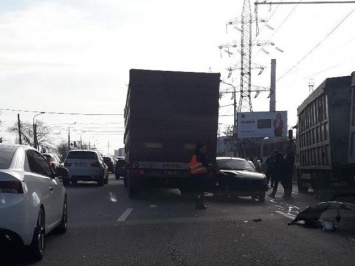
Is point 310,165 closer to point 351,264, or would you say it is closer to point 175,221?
point 175,221

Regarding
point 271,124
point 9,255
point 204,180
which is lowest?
point 9,255

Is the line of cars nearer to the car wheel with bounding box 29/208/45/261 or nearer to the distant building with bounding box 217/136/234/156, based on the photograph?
the car wheel with bounding box 29/208/45/261

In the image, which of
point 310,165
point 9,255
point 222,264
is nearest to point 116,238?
point 9,255

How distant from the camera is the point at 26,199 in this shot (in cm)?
730

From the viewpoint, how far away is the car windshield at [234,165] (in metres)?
19.3

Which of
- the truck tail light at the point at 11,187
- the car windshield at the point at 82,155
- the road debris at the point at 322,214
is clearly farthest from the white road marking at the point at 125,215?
the car windshield at the point at 82,155

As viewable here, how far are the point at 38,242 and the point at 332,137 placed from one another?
32.4 feet

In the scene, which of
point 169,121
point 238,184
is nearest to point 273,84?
point 238,184

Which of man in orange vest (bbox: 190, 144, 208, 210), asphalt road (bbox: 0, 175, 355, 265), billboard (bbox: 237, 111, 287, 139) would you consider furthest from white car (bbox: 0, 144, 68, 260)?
billboard (bbox: 237, 111, 287, 139)

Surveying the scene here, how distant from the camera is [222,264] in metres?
7.61

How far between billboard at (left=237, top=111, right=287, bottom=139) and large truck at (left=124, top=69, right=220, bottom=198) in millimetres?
41683

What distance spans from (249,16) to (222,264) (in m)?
49.2

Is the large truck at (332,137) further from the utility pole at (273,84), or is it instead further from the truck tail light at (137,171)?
the utility pole at (273,84)

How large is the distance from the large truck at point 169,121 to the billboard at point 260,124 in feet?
137
